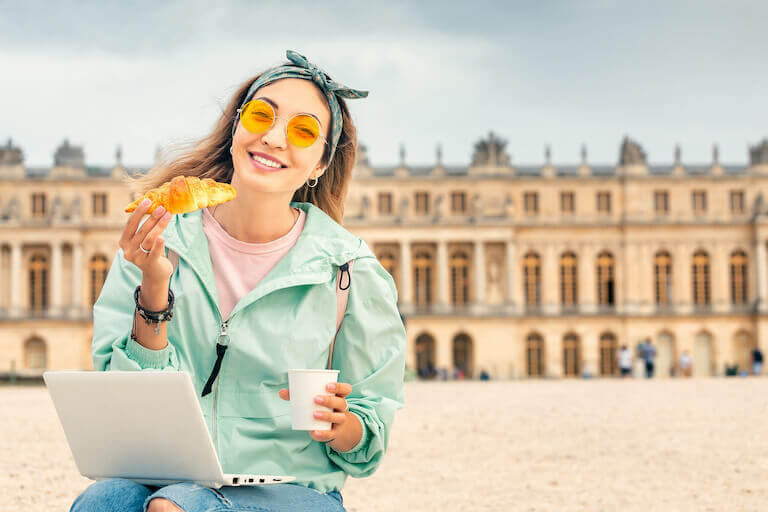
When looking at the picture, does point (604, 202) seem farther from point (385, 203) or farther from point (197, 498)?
point (197, 498)

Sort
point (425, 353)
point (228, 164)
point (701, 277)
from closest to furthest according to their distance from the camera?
point (228, 164) → point (425, 353) → point (701, 277)

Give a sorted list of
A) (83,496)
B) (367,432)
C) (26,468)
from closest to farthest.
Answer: (83,496) → (367,432) → (26,468)

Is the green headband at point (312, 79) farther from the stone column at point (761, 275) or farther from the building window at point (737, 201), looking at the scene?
the building window at point (737, 201)

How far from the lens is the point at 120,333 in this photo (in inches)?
108

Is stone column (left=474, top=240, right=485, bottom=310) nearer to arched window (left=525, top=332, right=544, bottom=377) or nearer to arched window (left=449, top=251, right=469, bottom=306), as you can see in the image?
arched window (left=449, top=251, right=469, bottom=306)

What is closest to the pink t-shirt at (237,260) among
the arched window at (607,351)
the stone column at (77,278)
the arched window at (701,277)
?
the arched window at (607,351)

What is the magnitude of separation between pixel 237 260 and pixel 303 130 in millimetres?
469

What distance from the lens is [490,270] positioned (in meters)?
49.1

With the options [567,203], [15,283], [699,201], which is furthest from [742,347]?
[15,283]

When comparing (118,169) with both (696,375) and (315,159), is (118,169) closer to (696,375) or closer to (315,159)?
(696,375)

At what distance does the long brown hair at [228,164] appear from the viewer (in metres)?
3.24

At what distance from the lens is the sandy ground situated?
8203 millimetres

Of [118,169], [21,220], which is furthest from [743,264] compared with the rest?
[21,220]

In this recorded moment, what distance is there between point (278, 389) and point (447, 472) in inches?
296
